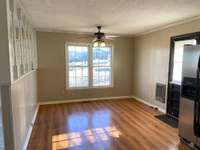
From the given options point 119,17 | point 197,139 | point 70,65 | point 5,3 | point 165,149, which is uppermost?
point 119,17

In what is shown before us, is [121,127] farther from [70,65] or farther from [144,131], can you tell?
[70,65]

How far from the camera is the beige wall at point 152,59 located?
167 inches

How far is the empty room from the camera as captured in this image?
254 cm

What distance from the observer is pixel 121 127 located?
11.9 feet

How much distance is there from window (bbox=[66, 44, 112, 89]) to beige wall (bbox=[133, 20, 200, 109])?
3.33ft

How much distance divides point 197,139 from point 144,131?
1025mm

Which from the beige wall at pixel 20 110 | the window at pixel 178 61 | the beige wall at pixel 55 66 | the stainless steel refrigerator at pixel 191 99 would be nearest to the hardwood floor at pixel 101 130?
the stainless steel refrigerator at pixel 191 99

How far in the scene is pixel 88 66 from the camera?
5805 millimetres

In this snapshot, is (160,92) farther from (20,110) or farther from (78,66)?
(20,110)

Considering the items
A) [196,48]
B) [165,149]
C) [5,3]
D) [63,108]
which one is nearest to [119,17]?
[196,48]

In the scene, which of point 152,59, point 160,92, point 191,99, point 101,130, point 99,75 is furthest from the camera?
point 99,75

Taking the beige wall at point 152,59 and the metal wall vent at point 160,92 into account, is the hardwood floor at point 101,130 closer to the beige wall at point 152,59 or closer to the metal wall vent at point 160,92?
the metal wall vent at point 160,92

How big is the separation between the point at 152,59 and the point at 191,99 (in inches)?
99.8

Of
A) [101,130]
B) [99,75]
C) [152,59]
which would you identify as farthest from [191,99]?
[99,75]
